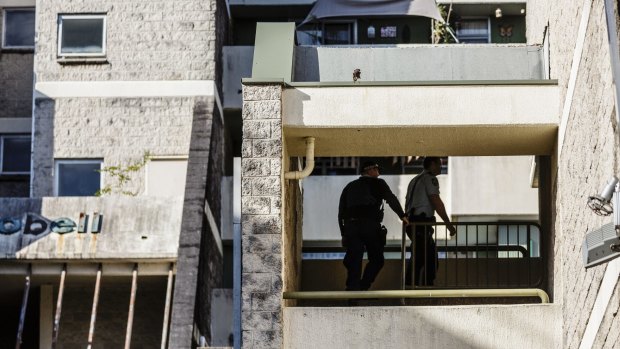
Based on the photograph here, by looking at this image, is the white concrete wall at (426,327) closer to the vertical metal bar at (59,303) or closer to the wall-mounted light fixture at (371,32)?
the vertical metal bar at (59,303)

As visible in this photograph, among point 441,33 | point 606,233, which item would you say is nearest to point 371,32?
point 441,33

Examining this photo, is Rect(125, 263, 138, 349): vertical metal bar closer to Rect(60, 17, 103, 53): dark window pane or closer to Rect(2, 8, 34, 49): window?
Rect(60, 17, 103, 53): dark window pane

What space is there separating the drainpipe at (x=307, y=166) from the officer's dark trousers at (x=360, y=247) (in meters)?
1.05

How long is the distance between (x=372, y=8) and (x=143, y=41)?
278 inches

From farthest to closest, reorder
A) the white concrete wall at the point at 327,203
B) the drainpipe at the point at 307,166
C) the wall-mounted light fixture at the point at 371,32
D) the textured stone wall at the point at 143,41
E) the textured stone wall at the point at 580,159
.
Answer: the wall-mounted light fixture at the point at 371,32
the white concrete wall at the point at 327,203
the textured stone wall at the point at 143,41
the drainpipe at the point at 307,166
the textured stone wall at the point at 580,159

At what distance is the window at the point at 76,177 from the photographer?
2927cm

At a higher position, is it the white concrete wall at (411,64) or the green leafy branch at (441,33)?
the green leafy branch at (441,33)

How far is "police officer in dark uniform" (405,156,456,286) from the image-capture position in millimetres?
18859

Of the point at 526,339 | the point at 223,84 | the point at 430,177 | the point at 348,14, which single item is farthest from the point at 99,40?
the point at 526,339

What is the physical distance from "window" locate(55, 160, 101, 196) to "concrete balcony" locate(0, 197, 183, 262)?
2315 millimetres

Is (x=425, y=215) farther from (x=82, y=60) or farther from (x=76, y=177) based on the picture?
(x=82, y=60)

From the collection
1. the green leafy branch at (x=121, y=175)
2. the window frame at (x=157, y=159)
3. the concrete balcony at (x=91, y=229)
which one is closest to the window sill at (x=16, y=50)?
the green leafy branch at (x=121, y=175)

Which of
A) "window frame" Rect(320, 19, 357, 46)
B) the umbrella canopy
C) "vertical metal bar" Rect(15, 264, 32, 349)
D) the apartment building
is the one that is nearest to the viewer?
the umbrella canopy

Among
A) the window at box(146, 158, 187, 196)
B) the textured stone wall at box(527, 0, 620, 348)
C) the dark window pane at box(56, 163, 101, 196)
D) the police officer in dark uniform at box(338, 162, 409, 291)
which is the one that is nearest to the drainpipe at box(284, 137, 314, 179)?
the police officer in dark uniform at box(338, 162, 409, 291)
